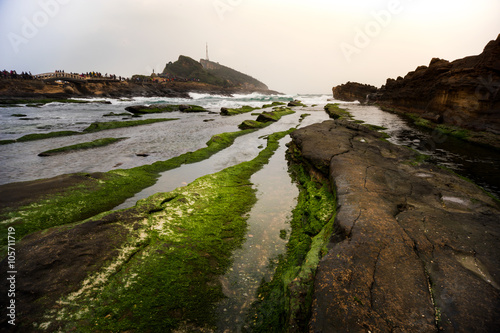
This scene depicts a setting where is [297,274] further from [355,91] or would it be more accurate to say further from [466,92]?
[355,91]

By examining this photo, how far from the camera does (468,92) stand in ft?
58.2

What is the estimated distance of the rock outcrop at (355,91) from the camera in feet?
231

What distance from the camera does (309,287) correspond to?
10.3 feet

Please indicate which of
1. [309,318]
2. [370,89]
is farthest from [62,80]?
[370,89]

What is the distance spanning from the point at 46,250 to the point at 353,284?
5.09 metres

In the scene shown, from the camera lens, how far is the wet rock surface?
2429mm

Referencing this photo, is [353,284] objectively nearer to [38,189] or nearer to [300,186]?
[300,186]

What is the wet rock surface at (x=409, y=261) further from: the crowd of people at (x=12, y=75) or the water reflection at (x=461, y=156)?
the crowd of people at (x=12, y=75)

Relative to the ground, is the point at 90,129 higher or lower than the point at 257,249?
higher

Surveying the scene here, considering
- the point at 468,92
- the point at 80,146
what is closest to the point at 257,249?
the point at 80,146

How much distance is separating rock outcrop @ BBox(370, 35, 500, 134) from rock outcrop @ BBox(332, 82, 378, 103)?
4689 centimetres

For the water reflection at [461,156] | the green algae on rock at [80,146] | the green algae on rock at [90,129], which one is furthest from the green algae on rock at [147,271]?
the green algae on rock at [90,129]

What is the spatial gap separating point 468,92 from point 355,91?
60.9 meters

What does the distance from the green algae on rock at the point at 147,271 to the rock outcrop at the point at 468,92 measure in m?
20.9
